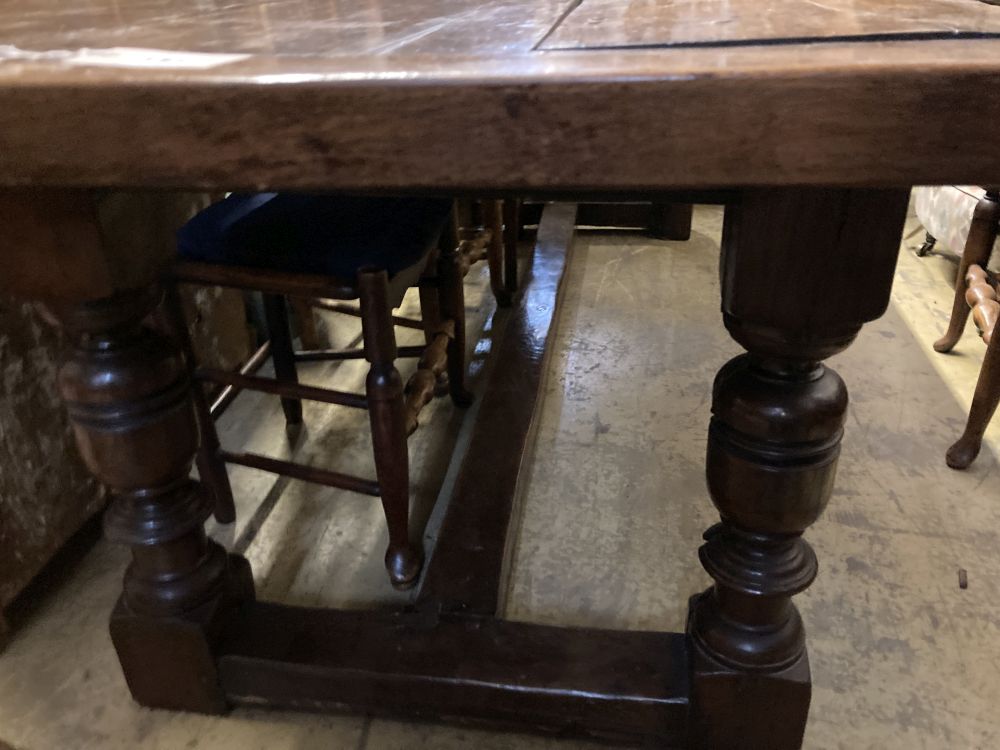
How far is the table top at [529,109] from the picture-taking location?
1.58 ft

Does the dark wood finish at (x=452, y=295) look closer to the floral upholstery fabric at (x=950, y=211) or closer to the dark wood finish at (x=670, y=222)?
the floral upholstery fabric at (x=950, y=211)

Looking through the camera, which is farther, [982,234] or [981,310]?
[982,234]

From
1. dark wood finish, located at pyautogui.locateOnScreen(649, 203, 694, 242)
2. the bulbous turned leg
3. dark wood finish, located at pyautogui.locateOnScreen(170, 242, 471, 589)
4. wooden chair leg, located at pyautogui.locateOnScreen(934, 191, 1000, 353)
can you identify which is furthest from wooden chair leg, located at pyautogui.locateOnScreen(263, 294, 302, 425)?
dark wood finish, located at pyautogui.locateOnScreen(649, 203, 694, 242)

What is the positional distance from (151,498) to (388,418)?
0.35m

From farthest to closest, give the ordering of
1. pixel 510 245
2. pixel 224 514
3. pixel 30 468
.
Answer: pixel 510 245
pixel 224 514
pixel 30 468

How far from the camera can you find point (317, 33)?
2.20ft

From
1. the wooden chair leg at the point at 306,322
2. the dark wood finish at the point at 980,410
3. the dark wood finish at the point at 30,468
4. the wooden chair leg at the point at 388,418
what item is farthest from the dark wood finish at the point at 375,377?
the dark wood finish at the point at 980,410

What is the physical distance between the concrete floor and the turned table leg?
19 cm

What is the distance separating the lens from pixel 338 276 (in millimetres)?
1085

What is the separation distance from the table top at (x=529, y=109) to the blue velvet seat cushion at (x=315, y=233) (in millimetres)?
488

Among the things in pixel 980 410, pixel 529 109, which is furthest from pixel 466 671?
pixel 980 410

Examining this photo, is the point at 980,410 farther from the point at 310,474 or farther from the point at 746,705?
the point at 310,474

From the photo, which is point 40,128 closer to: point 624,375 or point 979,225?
point 624,375

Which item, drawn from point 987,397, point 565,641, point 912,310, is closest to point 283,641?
point 565,641
